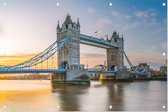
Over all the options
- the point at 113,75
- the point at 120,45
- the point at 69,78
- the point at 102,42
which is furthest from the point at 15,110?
the point at 120,45

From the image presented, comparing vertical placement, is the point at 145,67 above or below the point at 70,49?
below

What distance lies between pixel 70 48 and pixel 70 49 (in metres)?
0.10

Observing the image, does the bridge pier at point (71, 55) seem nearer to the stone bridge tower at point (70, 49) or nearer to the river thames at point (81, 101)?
the stone bridge tower at point (70, 49)

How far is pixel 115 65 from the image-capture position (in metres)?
33.0

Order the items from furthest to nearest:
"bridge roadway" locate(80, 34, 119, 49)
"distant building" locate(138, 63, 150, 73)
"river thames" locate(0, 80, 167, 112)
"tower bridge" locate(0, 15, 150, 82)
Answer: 1. "distant building" locate(138, 63, 150, 73)
2. "bridge roadway" locate(80, 34, 119, 49)
3. "tower bridge" locate(0, 15, 150, 82)
4. "river thames" locate(0, 80, 167, 112)

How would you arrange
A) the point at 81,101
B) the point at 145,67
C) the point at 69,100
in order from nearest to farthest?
1. the point at 81,101
2. the point at 69,100
3. the point at 145,67

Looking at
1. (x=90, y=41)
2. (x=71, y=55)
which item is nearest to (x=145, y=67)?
(x=90, y=41)

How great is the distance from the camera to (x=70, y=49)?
21906 millimetres

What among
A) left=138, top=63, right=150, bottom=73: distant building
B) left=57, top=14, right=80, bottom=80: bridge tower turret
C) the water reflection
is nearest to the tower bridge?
left=57, top=14, right=80, bottom=80: bridge tower turret

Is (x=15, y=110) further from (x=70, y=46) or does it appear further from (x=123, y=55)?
(x=123, y=55)

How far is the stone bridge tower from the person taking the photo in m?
21.8

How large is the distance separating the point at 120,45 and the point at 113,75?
5.25 m

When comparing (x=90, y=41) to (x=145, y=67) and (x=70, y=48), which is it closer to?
(x=70, y=48)

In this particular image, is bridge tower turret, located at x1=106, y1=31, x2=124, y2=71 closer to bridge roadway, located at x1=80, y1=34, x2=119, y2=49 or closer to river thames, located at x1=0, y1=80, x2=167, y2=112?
bridge roadway, located at x1=80, y1=34, x2=119, y2=49
